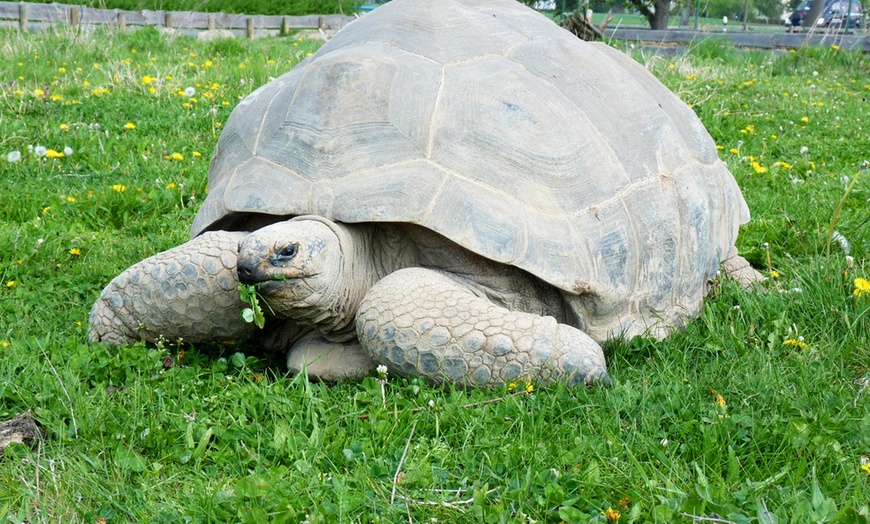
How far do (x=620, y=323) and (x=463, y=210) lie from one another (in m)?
0.75

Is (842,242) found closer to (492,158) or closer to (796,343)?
(796,343)

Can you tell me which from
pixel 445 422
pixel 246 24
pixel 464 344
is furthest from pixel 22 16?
pixel 445 422

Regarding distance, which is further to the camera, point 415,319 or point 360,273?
point 360,273

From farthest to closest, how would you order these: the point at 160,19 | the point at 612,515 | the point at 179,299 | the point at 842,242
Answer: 1. the point at 160,19
2. the point at 842,242
3. the point at 179,299
4. the point at 612,515

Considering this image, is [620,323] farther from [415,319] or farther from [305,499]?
[305,499]

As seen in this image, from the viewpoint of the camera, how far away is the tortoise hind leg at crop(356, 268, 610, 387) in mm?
2508

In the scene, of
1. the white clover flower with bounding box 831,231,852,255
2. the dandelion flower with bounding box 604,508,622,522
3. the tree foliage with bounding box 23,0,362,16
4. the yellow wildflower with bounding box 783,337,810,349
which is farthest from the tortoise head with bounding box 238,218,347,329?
the tree foliage with bounding box 23,0,362,16

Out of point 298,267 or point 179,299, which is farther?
point 179,299

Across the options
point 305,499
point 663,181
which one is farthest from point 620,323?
point 305,499

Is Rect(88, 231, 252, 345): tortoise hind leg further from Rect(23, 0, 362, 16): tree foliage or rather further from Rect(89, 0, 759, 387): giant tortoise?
Rect(23, 0, 362, 16): tree foliage

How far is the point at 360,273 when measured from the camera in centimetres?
279

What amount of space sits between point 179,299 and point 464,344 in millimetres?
907

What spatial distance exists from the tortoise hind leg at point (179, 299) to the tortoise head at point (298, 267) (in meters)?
0.21

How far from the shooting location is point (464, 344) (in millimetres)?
2504
